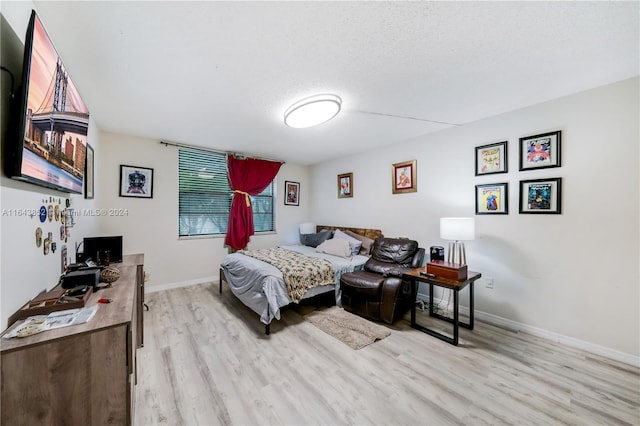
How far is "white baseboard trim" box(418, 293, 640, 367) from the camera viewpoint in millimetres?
2033

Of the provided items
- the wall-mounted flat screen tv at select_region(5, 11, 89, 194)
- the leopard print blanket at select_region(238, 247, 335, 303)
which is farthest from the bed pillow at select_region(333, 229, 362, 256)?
the wall-mounted flat screen tv at select_region(5, 11, 89, 194)

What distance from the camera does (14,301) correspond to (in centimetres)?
110

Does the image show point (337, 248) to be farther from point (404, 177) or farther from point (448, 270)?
point (448, 270)

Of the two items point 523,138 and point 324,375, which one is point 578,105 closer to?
point 523,138

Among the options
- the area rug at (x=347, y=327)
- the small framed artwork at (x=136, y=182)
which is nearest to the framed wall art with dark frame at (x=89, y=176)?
the small framed artwork at (x=136, y=182)

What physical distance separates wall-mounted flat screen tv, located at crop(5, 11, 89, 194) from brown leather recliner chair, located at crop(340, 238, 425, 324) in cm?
274

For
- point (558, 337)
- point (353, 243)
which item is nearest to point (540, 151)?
point (558, 337)

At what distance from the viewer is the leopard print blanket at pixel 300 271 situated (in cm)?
273

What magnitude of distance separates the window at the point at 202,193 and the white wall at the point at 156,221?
0.14 m

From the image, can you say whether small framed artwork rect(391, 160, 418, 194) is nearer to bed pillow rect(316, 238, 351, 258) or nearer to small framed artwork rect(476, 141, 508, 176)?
small framed artwork rect(476, 141, 508, 176)

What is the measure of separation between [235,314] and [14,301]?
2.06 m

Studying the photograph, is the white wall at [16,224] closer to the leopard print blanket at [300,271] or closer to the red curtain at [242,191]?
the leopard print blanket at [300,271]

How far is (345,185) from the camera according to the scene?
459 cm

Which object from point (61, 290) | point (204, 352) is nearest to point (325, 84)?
point (61, 290)
